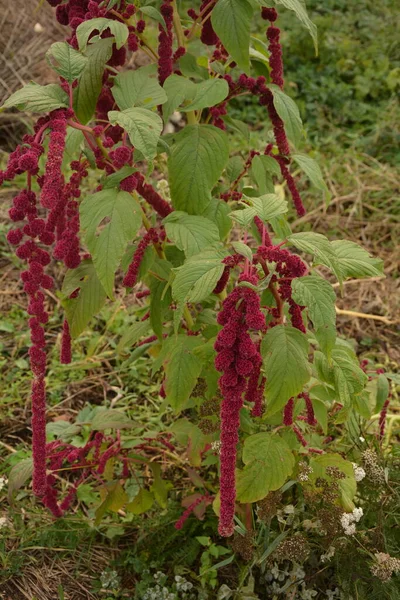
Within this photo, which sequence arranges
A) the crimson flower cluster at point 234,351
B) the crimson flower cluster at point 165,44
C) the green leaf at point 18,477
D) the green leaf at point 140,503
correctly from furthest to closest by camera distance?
1. the green leaf at point 140,503
2. the green leaf at point 18,477
3. the crimson flower cluster at point 165,44
4. the crimson flower cluster at point 234,351

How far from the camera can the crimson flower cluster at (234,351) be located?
3.50ft

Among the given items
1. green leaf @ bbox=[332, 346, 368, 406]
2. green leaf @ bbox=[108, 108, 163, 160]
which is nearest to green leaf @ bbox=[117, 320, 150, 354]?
green leaf @ bbox=[332, 346, 368, 406]

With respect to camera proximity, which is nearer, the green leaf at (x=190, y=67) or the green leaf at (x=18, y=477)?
the green leaf at (x=190, y=67)

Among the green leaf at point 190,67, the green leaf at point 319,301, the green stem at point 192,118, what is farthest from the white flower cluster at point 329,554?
the green leaf at point 190,67

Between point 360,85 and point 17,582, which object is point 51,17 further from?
point 17,582

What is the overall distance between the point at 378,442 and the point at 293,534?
0.37 m

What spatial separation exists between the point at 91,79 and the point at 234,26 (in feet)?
0.99

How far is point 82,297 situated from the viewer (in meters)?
1.54

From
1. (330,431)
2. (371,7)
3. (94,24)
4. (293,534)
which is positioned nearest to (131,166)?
(94,24)

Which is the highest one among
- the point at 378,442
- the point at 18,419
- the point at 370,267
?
the point at 370,267

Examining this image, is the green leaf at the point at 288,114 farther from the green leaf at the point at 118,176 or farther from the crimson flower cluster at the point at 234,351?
A: the crimson flower cluster at the point at 234,351

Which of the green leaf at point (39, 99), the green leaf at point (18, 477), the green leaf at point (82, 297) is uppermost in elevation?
the green leaf at point (39, 99)

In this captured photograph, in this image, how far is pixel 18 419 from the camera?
2.33m

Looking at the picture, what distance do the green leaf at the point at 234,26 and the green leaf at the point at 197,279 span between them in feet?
1.46
